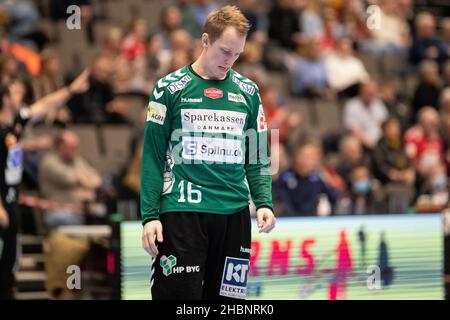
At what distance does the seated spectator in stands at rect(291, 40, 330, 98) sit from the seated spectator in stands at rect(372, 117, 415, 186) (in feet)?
3.83

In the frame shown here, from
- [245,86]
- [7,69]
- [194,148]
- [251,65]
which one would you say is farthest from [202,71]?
[251,65]

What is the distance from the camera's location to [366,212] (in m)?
8.47

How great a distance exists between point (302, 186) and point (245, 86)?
436 centimetres

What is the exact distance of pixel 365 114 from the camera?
43.5 feet

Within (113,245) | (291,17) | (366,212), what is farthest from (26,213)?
(291,17)

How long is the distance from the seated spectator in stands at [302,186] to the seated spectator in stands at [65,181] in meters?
2.09

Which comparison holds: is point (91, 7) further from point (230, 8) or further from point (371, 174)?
point (230, 8)

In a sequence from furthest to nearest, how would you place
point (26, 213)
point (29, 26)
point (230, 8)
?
point (29, 26)
point (26, 213)
point (230, 8)

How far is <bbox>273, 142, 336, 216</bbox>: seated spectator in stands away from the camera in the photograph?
9.34m

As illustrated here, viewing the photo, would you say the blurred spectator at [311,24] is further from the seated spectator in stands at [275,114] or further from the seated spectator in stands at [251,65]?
the seated spectator in stands at [275,114]

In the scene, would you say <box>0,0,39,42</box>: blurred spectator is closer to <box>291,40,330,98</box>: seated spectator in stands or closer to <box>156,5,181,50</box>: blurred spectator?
<box>156,5,181,50</box>: blurred spectator

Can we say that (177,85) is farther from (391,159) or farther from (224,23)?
(391,159)

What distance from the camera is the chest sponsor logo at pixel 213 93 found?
506 centimetres
